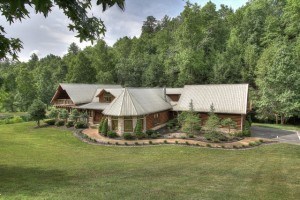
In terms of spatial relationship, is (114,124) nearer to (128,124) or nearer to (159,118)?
(128,124)

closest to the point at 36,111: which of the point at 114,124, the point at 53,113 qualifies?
the point at 53,113

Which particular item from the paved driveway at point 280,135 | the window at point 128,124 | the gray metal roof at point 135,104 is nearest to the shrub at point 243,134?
the paved driveway at point 280,135

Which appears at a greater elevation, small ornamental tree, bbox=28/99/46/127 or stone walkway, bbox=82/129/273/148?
small ornamental tree, bbox=28/99/46/127

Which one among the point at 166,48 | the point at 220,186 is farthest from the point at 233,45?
the point at 220,186

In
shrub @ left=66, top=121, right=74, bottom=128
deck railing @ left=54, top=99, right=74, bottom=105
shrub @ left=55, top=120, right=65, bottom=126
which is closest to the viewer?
shrub @ left=66, top=121, right=74, bottom=128

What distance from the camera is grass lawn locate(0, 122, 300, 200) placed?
8.98 m

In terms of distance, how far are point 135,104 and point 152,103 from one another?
397cm

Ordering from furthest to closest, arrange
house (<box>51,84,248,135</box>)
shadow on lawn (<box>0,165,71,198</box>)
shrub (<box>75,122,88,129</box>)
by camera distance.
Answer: shrub (<box>75,122,88,129</box>) → house (<box>51,84,248,135</box>) → shadow on lawn (<box>0,165,71,198</box>)

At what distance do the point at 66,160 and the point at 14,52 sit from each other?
36.0 ft

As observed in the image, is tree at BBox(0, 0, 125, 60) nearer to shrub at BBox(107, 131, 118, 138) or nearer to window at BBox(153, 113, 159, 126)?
shrub at BBox(107, 131, 118, 138)

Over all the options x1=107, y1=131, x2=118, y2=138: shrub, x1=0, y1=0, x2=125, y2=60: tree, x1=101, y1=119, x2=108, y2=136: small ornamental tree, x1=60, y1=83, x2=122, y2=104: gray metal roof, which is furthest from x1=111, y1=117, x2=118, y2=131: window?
x1=0, y1=0, x2=125, y2=60: tree

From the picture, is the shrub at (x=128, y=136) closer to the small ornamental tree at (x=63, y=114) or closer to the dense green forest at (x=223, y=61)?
the small ornamental tree at (x=63, y=114)

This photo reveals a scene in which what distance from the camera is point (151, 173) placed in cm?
1253

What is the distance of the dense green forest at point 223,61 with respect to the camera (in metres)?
33.8
